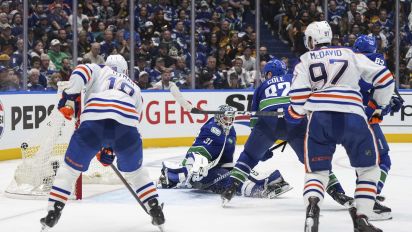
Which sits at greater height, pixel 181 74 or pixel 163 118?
pixel 181 74

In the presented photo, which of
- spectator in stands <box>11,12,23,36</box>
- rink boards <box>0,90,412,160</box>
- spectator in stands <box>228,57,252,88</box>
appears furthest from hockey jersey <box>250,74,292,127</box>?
spectator in stands <box>228,57,252,88</box>

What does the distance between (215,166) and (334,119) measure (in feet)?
7.10

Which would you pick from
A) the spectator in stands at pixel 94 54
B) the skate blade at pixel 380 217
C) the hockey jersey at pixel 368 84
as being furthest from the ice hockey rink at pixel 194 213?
the spectator in stands at pixel 94 54

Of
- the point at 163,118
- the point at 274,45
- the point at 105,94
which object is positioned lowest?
the point at 163,118

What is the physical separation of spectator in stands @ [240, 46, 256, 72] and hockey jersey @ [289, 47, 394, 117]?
7361 mm

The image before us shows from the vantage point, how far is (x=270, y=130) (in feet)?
20.6

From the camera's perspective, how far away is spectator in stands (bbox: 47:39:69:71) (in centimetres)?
1081

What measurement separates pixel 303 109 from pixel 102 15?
7.12 meters

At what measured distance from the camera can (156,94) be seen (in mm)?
11508

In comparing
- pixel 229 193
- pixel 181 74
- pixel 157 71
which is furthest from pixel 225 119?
pixel 181 74

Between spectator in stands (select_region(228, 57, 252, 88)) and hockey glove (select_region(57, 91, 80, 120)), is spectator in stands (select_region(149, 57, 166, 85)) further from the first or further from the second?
hockey glove (select_region(57, 91, 80, 120))

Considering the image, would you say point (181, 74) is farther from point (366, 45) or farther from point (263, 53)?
point (366, 45)

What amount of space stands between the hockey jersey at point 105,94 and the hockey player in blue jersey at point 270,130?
4.05 feet

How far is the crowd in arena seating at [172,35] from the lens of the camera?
34.7 feet
